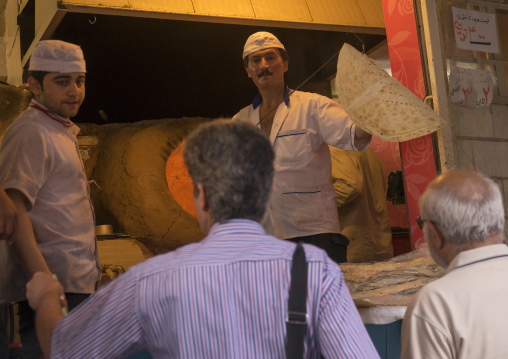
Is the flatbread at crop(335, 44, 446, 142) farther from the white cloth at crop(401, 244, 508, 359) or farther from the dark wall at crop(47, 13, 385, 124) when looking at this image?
the dark wall at crop(47, 13, 385, 124)

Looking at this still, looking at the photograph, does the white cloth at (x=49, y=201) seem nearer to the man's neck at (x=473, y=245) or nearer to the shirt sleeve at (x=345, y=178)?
the man's neck at (x=473, y=245)

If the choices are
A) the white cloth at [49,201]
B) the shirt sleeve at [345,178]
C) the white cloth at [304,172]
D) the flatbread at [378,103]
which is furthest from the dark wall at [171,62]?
the white cloth at [49,201]

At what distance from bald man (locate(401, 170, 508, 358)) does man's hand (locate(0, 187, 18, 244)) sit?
4.07 feet

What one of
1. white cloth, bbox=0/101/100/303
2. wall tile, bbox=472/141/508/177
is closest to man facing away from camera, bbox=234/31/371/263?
wall tile, bbox=472/141/508/177

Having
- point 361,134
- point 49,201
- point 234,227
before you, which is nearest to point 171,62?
point 361,134

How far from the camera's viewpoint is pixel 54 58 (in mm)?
2533

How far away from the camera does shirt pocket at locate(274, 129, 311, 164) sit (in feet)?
11.0

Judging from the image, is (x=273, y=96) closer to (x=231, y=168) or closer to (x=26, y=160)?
(x=26, y=160)

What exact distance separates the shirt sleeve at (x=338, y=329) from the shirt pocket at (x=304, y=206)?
2.00 meters

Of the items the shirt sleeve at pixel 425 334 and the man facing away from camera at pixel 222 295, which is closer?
the man facing away from camera at pixel 222 295

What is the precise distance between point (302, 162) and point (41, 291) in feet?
6.86

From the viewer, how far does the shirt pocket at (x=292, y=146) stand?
3.36 m

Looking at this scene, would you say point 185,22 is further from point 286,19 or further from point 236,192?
point 236,192

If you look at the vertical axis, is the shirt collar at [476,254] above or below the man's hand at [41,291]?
below
